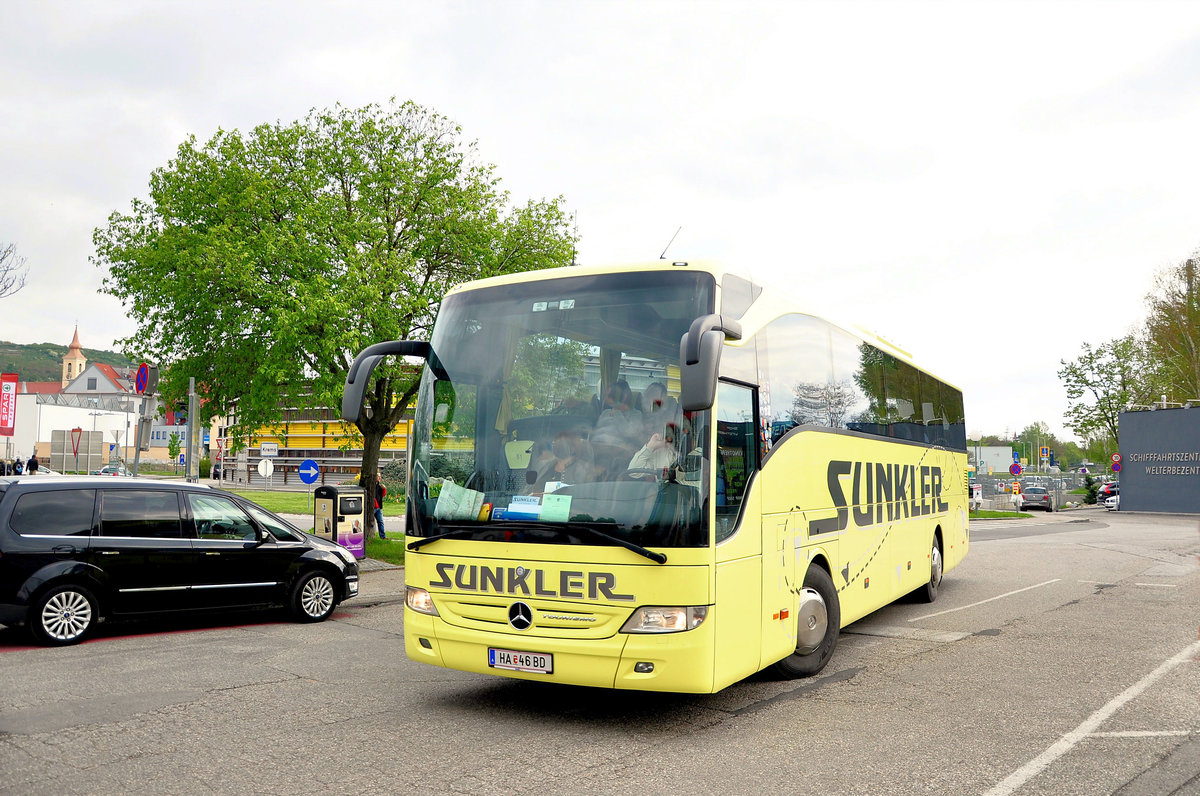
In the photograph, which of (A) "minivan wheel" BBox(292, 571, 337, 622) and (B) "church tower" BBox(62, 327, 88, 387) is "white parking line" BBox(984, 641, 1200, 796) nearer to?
(A) "minivan wheel" BBox(292, 571, 337, 622)

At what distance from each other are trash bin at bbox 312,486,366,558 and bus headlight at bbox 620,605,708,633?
11477 mm

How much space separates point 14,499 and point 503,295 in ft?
19.6

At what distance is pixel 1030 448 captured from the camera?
382ft

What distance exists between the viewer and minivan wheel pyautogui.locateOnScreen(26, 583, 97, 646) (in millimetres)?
8953

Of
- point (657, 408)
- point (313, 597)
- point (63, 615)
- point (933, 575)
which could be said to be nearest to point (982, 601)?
point (933, 575)

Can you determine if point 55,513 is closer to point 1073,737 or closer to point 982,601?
point 1073,737

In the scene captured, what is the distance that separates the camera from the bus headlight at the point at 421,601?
6.39m

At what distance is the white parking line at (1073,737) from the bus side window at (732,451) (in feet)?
6.92

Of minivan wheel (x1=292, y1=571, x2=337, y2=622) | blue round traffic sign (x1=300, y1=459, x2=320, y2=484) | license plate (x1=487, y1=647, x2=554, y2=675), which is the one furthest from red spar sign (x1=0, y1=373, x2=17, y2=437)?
license plate (x1=487, y1=647, x2=554, y2=675)

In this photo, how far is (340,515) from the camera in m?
16.3

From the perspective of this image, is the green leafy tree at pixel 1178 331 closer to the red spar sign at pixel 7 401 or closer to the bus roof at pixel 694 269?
the bus roof at pixel 694 269

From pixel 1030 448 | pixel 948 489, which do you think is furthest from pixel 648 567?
pixel 1030 448

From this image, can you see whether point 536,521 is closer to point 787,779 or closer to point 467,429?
point 467,429

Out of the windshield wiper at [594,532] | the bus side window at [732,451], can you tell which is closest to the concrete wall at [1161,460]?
the bus side window at [732,451]
